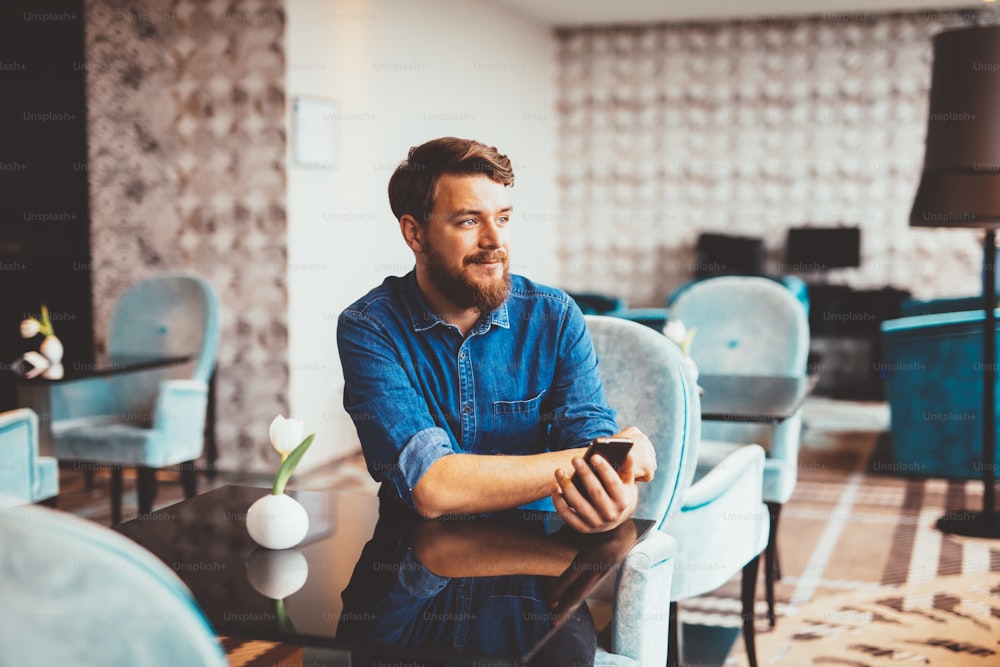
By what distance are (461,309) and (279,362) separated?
3741mm

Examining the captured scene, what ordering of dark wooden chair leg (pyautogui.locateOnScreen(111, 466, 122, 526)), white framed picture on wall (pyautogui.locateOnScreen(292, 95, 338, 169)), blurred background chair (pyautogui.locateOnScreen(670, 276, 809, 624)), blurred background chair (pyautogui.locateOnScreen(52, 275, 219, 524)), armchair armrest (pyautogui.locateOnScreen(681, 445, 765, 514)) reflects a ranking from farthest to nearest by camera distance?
white framed picture on wall (pyautogui.locateOnScreen(292, 95, 338, 169)) < dark wooden chair leg (pyautogui.locateOnScreen(111, 466, 122, 526)) < blurred background chair (pyautogui.locateOnScreen(52, 275, 219, 524)) < blurred background chair (pyautogui.locateOnScreen(670, 276, 809, 624)) < armchair armrest (pyautogui.locateOnScreen(681, 445, 765, 514))

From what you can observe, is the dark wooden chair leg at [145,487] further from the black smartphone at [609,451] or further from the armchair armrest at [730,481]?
the black smartphone at [609,451]

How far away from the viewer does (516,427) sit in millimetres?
1910

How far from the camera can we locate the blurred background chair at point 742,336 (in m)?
3.65

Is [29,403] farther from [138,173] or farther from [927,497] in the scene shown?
[927,497]

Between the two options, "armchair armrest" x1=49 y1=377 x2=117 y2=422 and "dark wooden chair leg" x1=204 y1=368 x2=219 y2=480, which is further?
"dark wooden chair leg" x1=204 y1=368 x2=219 y2=480

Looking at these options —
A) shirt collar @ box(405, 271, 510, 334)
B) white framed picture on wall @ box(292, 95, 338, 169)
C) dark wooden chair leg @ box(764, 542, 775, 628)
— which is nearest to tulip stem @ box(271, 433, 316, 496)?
shirt collar @ box(405, 271, 510, 334)

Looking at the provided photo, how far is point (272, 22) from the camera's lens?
527 centimetres

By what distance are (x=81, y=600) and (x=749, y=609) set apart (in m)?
2.40

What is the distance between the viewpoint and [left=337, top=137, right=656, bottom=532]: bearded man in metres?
1.78

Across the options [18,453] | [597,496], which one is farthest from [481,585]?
[18,453]

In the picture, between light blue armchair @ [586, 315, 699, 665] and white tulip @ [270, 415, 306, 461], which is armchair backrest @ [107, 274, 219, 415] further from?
white tulip @ [270, 415, 306, 461]

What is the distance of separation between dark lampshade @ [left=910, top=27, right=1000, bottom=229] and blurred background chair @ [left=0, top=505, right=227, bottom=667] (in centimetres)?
423

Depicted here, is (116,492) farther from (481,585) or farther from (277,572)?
(481,585)
